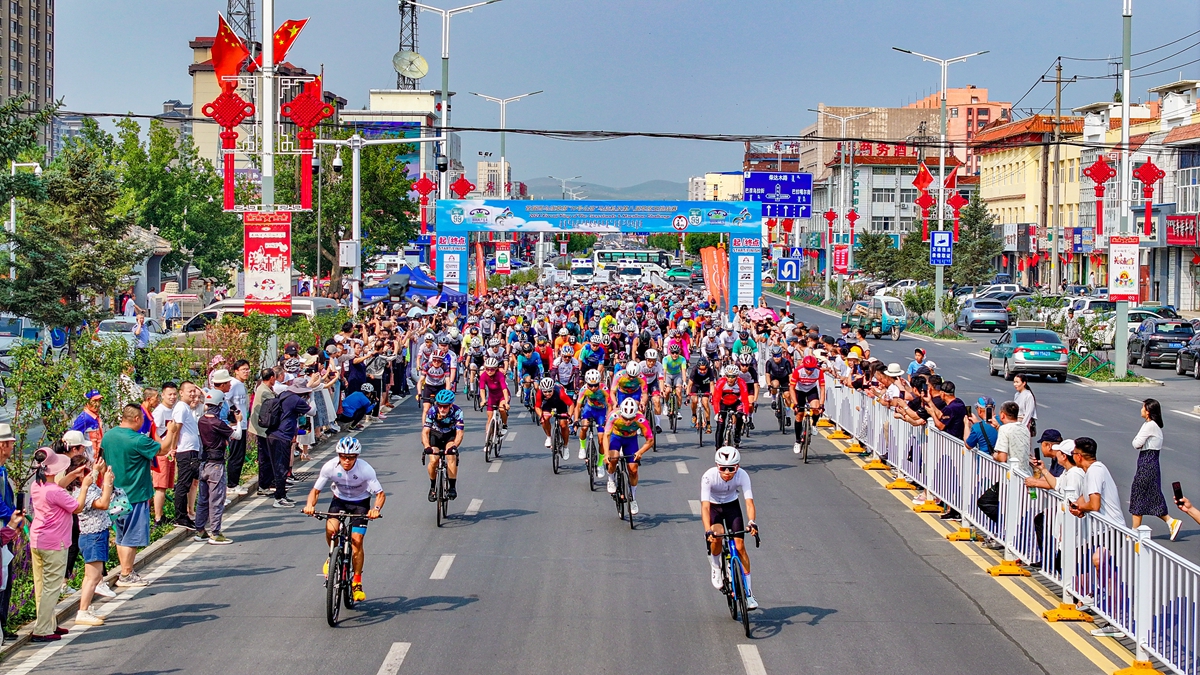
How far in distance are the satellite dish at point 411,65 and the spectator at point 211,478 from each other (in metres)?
79.1

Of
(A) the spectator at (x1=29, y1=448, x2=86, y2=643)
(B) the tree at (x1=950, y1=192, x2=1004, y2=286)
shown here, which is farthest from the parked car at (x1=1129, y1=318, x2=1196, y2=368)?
(A) the spectator at (x1=29, y1=448, x2=86, y2=643)

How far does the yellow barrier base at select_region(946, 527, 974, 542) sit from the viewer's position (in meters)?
14.4

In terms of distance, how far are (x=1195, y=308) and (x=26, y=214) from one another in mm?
54359

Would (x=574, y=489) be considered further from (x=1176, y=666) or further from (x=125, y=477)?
(x=1176, y=666)

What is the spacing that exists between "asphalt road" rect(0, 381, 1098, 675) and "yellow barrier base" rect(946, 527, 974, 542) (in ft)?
0.43

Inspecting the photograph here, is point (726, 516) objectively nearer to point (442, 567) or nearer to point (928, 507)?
point (442, 567)

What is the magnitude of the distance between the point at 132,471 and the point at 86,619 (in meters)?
1.47

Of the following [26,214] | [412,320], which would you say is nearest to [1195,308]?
[412,320]

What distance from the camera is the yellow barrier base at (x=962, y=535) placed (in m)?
14.4

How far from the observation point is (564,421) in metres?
19.3

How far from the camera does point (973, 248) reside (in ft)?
241

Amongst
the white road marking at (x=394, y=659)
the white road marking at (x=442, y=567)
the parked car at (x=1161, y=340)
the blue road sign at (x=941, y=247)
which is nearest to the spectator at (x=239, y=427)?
the white road marking at (x=442, y=567)

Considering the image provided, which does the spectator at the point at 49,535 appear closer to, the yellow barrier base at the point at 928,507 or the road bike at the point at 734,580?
the road bike at the point at 734,580

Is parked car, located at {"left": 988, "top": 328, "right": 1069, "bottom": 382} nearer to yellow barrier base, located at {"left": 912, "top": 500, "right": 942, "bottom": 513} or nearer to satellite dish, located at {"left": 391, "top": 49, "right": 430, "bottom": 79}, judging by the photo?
yellow barrier base, located at {"left": 912, "top": 500, "right": 942, "bottom": 513}
